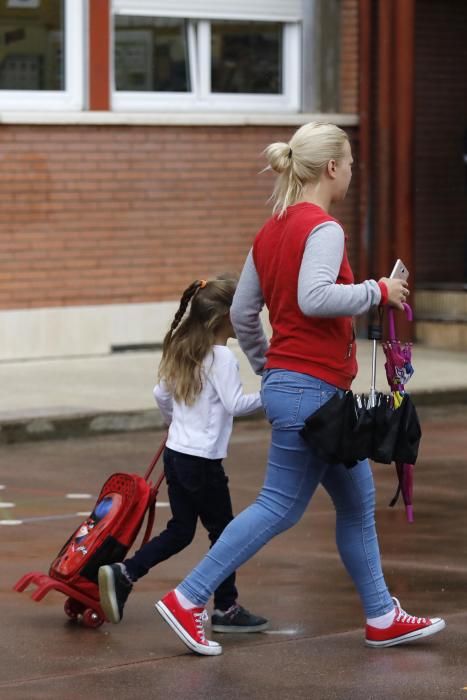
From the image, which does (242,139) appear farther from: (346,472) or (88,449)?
(346,472)

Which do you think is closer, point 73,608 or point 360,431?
point 360,431

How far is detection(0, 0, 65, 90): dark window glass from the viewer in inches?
607

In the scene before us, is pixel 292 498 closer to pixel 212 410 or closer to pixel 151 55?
pixel 212 410

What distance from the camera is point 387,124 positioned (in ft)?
55.3

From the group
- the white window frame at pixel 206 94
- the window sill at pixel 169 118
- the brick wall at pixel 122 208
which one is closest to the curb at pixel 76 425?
the brick wall at pixel 122 208

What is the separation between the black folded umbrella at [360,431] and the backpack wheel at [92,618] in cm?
120

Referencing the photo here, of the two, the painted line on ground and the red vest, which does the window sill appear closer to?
the painted line on ground

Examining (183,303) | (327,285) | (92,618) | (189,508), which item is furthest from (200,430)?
(327,285)

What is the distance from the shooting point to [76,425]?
12.0 metres

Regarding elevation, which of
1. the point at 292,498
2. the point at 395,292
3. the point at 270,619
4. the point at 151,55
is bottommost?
the point at 270,619

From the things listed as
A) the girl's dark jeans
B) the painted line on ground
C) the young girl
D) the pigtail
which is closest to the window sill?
the painted line on ground

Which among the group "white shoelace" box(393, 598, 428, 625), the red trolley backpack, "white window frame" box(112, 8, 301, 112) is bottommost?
"white shoelace" box(393, 598, 428, 625)

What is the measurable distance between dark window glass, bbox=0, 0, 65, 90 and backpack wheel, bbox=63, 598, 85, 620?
31.0 feet

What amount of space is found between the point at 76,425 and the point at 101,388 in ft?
5.28
